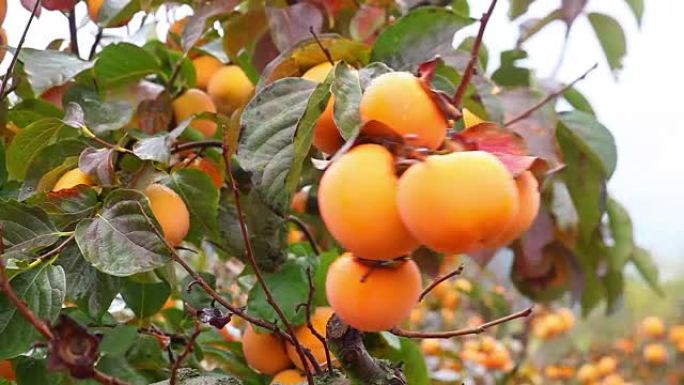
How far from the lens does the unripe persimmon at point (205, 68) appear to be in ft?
2.31

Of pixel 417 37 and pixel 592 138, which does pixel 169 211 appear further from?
pixel 592 138

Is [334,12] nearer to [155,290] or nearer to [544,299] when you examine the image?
[155,290]

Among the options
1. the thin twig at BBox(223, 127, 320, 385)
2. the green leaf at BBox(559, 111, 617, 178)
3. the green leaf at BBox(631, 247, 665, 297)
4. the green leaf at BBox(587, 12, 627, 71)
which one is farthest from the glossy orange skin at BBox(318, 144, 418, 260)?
the green leaf at BBox(631, 247, 665, 297)

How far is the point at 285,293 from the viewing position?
23.1 inches

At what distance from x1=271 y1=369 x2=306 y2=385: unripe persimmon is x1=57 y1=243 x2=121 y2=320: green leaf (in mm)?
126

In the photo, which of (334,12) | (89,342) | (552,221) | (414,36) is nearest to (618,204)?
(552,221)

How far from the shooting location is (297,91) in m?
0.43

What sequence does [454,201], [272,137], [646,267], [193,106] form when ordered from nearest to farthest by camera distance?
[454,201]
[272,137]
[193,106]
[646,267]

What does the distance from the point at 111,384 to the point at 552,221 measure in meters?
0.62

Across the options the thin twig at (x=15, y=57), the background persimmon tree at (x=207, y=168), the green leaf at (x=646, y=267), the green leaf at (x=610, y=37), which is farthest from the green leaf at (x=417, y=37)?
the green leaf at (x=646, y=267)

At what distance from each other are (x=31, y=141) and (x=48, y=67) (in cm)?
6

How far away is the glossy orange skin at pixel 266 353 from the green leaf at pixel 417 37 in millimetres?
204

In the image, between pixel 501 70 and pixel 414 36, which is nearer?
pixel 414 36

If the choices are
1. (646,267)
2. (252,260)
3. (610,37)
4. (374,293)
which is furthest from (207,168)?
(646,267)
